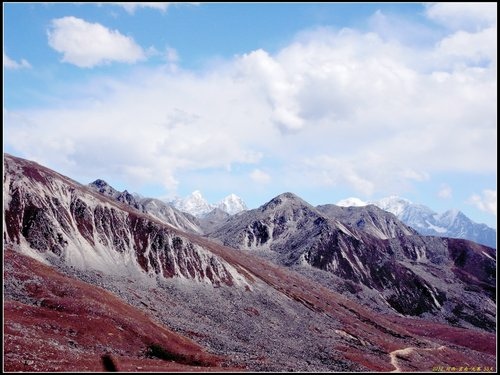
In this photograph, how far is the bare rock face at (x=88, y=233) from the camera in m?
107

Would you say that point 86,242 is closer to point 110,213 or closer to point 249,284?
point 110,213

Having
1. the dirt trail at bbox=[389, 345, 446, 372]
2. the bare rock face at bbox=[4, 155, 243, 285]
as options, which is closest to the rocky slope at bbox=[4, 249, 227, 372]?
the bare rock face at bbox=[4, 155, 243, 285]

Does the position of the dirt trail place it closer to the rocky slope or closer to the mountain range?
the mountain range

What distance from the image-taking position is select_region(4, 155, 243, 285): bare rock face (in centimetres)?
10744

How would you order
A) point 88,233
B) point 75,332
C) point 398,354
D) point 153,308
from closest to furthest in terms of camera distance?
point 75,332 → point 153,308 → point 398,354 → point 88,233

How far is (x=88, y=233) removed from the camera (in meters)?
120

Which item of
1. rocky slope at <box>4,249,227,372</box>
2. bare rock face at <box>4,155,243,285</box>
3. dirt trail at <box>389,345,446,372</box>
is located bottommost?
dirt trail at <box>389,345,446,372</box>

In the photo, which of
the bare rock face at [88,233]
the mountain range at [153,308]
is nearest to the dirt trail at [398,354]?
the mountain range at [153,308]

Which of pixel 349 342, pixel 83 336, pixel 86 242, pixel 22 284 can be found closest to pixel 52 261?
pixel 86 242

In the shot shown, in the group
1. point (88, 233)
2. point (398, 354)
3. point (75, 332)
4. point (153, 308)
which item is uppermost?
point (88, 233)

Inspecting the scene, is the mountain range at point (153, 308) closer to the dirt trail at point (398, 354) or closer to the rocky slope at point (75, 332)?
the rocky slope at point (75, 332)

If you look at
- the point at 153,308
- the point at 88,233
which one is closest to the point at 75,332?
the point at 153,308

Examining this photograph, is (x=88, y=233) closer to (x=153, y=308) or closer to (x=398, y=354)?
(x=153, y=308)

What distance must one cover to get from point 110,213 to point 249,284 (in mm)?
47863
